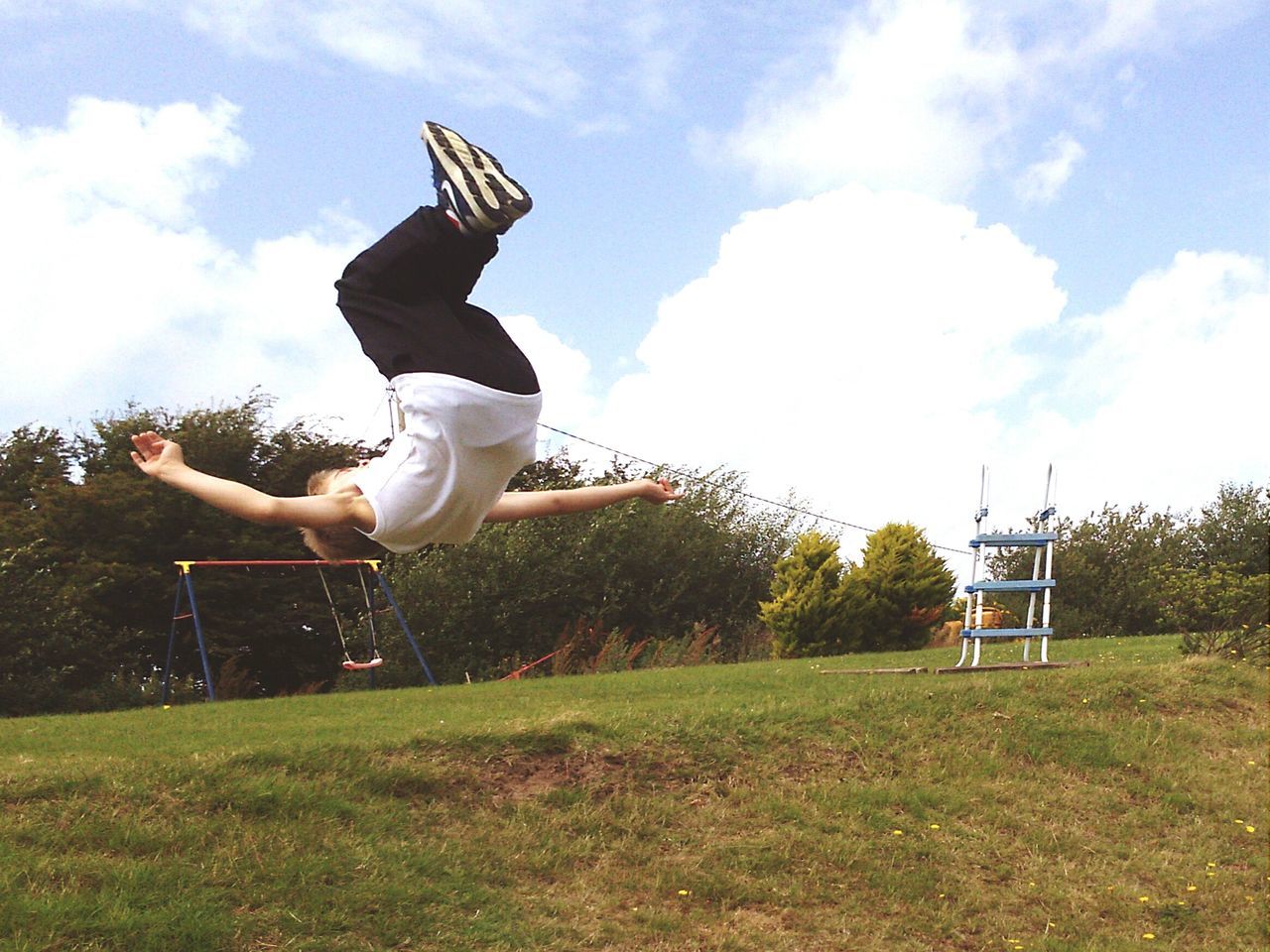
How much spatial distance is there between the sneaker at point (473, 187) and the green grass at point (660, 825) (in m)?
3.88

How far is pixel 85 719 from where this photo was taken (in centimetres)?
1098

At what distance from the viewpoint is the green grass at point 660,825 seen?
20.6ft

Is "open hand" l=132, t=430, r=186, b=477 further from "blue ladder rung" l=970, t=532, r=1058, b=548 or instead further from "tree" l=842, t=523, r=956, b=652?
"tree" l=842, t=523, r=956, b=652

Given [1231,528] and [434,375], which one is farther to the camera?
[1231,528]

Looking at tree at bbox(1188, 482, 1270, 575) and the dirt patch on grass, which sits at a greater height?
tree at bbox(1188, 482, 1270, 575)

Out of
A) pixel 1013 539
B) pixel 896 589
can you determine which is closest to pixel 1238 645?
pixel 1013 539

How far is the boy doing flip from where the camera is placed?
3881 mm

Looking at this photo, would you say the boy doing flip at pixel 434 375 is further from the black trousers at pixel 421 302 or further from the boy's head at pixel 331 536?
the boy's head at pixel 331 536

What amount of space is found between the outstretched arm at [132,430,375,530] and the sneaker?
1.05 meters

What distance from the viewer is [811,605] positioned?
57.9ft

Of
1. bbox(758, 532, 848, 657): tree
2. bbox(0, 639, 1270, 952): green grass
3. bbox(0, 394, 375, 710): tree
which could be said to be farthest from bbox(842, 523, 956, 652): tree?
bbox(0, 394, 375, 710): tree

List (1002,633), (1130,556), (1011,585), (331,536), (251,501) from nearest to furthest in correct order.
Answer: (251,501) < (331,536) < (1002,633) < (1011,585) < (1130,556)

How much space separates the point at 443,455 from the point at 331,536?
2.52 ft

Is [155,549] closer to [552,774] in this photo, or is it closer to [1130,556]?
[552,774]
